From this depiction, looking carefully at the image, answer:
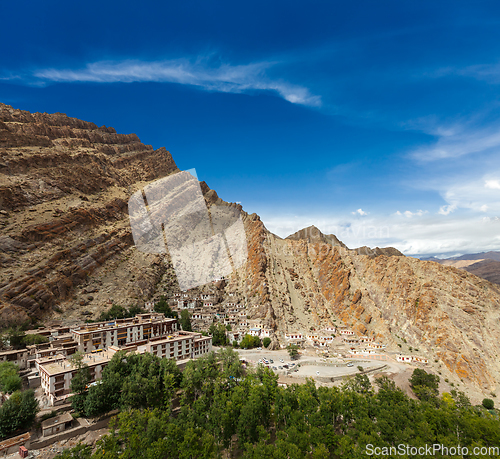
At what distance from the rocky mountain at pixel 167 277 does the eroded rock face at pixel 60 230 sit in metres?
0.26

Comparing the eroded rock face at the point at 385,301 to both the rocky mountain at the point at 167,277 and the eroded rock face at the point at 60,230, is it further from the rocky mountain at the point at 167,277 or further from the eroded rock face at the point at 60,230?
the eroded rock face at the point at 60,230

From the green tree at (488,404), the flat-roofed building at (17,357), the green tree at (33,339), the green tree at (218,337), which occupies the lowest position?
the green tree at (488,404)

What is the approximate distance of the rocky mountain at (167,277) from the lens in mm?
54594

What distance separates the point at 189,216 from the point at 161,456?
92091 mm

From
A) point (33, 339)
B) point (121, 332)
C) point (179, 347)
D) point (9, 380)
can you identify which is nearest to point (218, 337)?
point (179, 347)

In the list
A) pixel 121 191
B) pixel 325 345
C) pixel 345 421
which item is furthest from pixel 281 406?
pixel 121 191

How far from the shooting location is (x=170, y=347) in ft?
130

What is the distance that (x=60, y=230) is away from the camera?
6844 cm

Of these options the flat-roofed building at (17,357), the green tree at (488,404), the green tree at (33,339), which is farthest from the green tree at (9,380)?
the green tree at (488,404)

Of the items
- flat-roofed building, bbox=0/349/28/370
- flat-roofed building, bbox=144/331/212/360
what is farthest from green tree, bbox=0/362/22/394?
flat-roofed building, bbox=144/331/212/360

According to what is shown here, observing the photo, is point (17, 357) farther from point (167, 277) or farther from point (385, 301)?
point (385, 301)

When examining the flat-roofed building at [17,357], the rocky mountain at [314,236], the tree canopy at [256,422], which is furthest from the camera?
the rocky mountain at [314,236]

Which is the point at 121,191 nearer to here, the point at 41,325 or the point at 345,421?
the point at 41,325

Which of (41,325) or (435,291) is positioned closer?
(41,325)
